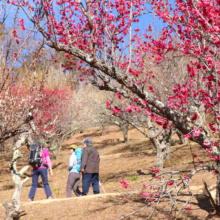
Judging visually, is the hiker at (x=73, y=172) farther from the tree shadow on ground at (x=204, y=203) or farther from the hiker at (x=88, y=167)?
the tree shadow on ground at (x=204, y=203)

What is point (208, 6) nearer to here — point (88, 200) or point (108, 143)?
point (88, 200)

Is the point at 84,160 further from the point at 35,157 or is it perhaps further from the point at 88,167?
the point at 35,157

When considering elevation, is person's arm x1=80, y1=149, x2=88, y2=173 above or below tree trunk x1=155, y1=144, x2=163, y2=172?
above

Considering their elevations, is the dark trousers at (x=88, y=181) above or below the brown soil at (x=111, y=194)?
above

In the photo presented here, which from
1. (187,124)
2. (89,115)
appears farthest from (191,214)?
(89,115)

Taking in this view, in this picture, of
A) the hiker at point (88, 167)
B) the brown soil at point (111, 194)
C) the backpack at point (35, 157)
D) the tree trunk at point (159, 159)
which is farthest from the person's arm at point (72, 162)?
the tree trunk at point (159, 159)

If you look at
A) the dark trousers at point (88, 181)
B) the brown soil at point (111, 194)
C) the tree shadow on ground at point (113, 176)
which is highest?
the dark trousers at point (88, 181)

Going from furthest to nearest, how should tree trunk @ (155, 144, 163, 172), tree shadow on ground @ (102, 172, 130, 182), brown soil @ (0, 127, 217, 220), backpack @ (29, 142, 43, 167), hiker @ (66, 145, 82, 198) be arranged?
tree shadow on ground @ (102, 172, 130, 182) < tree trunk @ (155, 144, 163, 172) < hiker @ (66, 145, 82, 198) < backpack @ (29, 142, 43, 167) < brown soil @ (0, 127, 217, 220)

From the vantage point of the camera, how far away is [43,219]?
5.70 m

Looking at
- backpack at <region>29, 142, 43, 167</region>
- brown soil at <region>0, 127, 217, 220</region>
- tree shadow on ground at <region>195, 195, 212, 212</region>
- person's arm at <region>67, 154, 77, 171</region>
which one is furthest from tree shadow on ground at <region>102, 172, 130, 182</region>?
tree shadow on ground at <region>195, 195, 212, 212</region>

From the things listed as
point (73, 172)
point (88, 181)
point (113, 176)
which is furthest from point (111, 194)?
point (113, 176)

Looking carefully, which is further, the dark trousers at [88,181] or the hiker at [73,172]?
the hiker at [73,172]

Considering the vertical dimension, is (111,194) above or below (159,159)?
below

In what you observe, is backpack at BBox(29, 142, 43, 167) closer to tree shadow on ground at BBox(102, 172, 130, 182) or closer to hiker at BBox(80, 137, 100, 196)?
hiker at BBox(80, 137, 100, 196)
